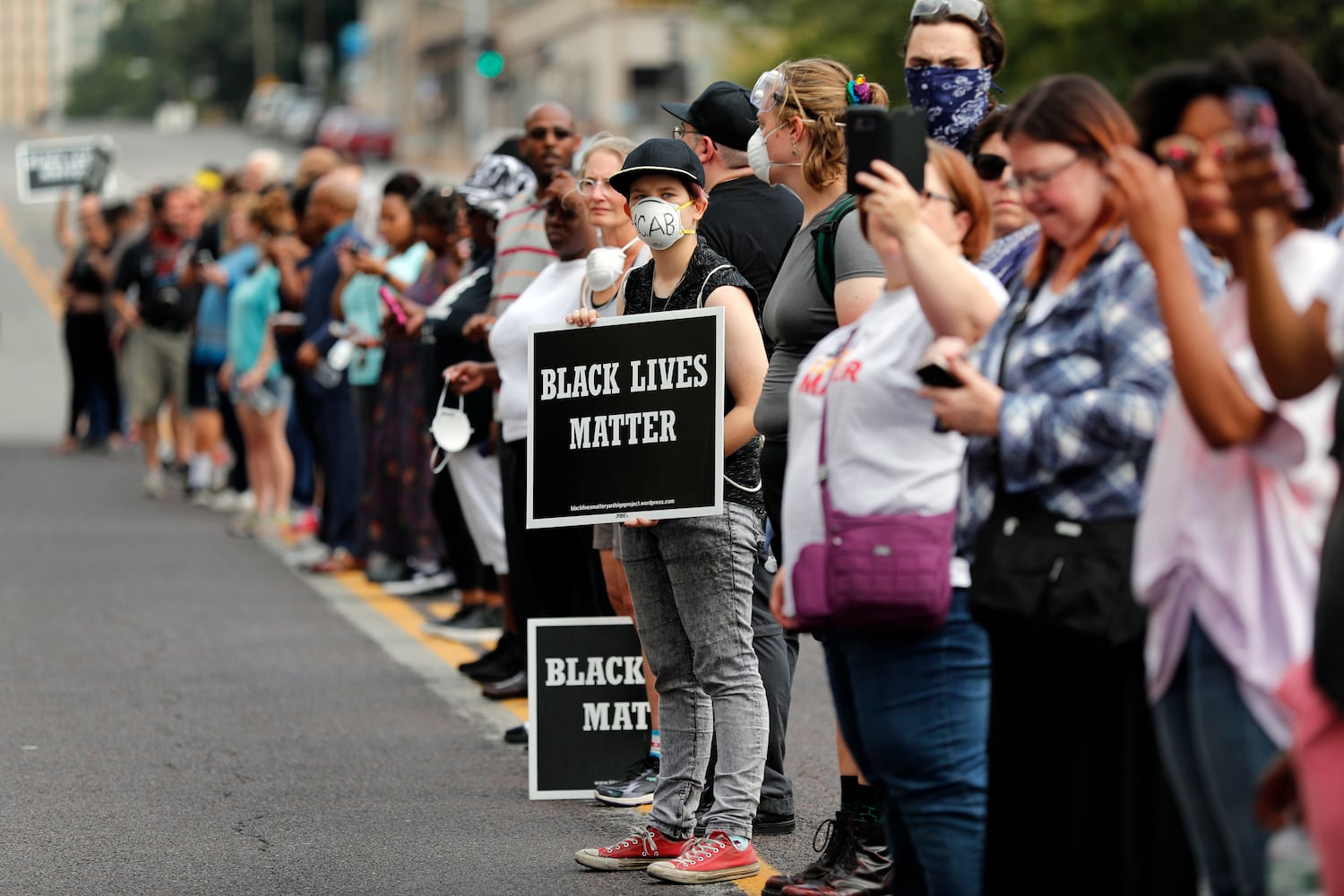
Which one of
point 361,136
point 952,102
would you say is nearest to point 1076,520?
point 952,102

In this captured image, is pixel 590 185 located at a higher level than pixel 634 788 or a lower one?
higher

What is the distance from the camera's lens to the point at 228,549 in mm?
14750

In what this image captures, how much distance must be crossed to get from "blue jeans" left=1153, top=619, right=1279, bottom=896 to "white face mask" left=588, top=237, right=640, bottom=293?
3.29m

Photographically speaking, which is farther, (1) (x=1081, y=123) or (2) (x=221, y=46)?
(2) (x=221, y=46)

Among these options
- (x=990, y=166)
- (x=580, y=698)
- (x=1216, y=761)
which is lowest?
Answer: (x=580, y=698)

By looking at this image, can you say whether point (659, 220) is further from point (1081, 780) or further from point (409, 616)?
point (409, 616)

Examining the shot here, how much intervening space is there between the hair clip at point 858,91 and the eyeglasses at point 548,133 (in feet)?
11.7

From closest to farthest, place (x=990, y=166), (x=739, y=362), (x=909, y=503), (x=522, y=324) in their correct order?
(x=909, y=503)
(x=990, y=166)
(x=739, y=362)
(x=522, y=324)

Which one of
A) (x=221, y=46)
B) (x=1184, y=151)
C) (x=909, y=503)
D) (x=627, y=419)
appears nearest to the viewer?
(x=1184, y=151)

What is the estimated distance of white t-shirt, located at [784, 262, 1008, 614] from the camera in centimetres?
428

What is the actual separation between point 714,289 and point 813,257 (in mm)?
432

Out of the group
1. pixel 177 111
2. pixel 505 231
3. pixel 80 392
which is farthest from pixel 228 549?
pixel 177 111

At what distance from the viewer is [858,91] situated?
5.56 metres

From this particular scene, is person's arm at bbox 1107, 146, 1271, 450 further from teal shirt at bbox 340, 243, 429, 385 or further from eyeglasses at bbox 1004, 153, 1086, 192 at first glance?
teal shirt at bbox 340, 243, 429, 385
